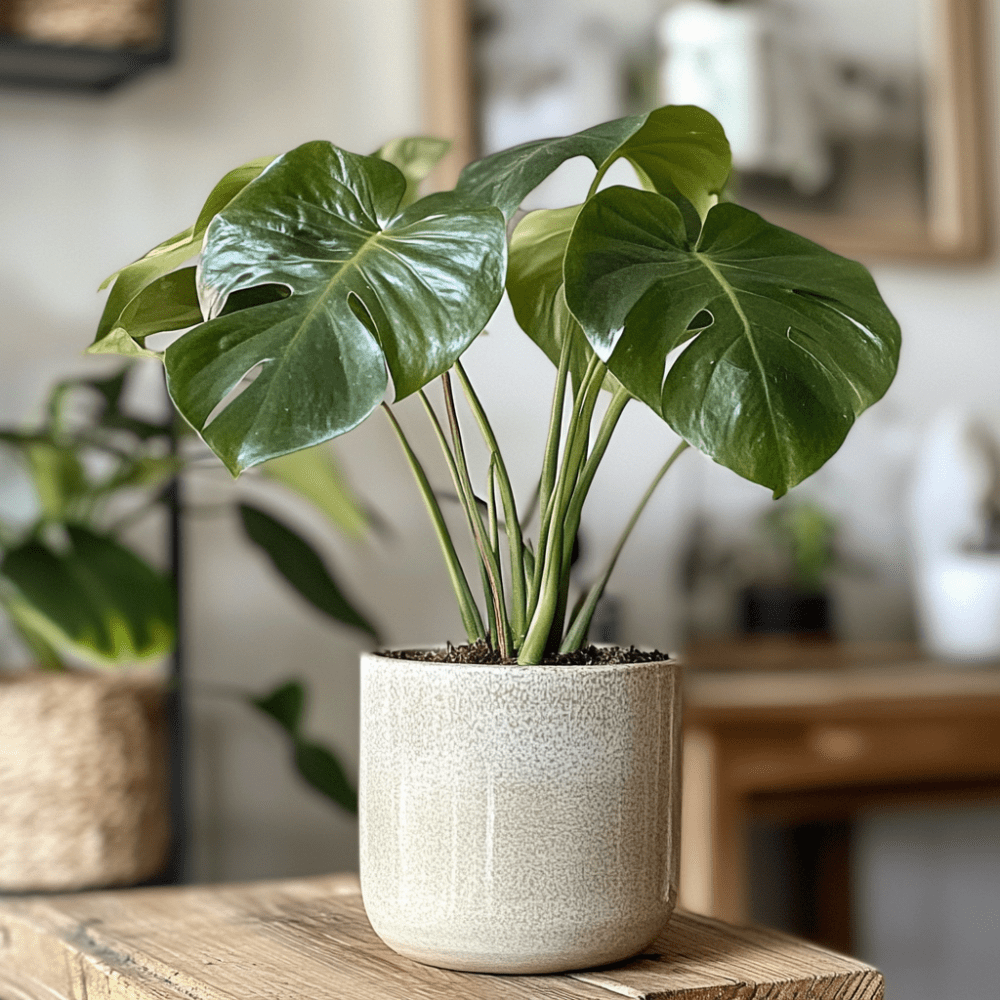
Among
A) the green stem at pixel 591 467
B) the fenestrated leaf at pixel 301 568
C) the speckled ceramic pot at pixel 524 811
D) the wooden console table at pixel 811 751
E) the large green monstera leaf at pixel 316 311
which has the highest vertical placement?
the large green monstera leaf at pixel 316 311

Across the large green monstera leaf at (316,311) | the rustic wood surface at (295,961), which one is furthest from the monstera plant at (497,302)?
the rustic wood surface at (295,961)

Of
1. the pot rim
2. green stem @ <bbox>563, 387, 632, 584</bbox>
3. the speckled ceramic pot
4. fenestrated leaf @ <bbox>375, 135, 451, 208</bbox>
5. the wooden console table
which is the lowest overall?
the wooden console table

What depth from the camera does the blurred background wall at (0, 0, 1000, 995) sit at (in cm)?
150

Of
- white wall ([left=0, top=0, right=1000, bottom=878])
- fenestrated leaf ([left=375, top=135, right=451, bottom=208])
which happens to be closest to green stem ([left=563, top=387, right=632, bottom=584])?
fenestrated leaf ([left=375, top=135, right=451, bottom=208])

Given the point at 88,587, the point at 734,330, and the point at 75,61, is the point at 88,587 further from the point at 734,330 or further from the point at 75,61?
the point at 734,330

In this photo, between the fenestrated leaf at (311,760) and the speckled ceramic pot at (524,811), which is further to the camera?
the fenestrated leaf at (311,760)

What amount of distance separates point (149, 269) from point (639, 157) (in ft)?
0.78

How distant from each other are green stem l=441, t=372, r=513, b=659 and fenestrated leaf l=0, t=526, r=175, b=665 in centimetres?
60

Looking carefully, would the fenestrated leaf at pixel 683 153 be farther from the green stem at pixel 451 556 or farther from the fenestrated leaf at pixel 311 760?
the fenestrated leaf at pixel 311 760

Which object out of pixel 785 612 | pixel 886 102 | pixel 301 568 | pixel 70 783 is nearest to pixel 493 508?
pixel 301 568

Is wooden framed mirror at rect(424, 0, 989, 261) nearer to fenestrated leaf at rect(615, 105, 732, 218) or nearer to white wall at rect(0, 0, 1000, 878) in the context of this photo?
white wall at rect(0, 0, 1000, 878)

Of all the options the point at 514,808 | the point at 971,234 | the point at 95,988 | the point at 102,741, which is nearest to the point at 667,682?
the point at 514,808

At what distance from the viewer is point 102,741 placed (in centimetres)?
118

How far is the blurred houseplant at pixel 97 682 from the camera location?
1.16 metres
